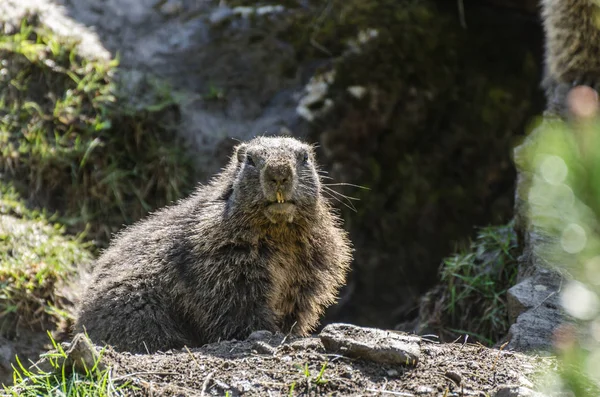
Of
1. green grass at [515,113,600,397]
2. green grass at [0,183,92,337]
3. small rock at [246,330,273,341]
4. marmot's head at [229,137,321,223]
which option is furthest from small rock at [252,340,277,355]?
green grass at [0,183,92,337]

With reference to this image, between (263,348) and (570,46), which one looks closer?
(263,348)

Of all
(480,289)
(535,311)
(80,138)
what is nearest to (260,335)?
(535,311)

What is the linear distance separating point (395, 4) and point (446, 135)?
1.73 meters

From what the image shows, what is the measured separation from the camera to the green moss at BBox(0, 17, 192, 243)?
7938mm

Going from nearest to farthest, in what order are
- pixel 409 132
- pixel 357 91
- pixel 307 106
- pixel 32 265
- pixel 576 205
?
1. pixel 576 205
2. pixel 32 265
3. pixel 307 106
4. pixel 357 91
5. pixel 409 132

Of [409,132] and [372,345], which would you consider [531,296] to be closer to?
[372,345]

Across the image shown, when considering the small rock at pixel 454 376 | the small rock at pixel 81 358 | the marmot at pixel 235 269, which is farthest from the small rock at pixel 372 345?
the small rock at pixel 81 358

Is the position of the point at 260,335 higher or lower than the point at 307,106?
lower

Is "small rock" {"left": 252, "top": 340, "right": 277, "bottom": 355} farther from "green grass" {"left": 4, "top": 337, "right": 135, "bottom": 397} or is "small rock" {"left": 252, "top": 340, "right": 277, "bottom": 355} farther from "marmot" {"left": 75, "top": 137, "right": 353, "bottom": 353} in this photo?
"green grass" {"left": 4, "top": 337, "right": 135, "bottom": 397}

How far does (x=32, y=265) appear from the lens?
278 inches

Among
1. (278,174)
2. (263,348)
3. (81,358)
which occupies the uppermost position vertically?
(278,174)

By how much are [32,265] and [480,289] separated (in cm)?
402

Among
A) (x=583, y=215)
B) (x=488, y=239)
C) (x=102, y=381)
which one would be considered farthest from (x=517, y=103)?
(x=583, y=215)

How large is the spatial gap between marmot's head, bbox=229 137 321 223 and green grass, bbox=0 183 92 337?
2315 mm
